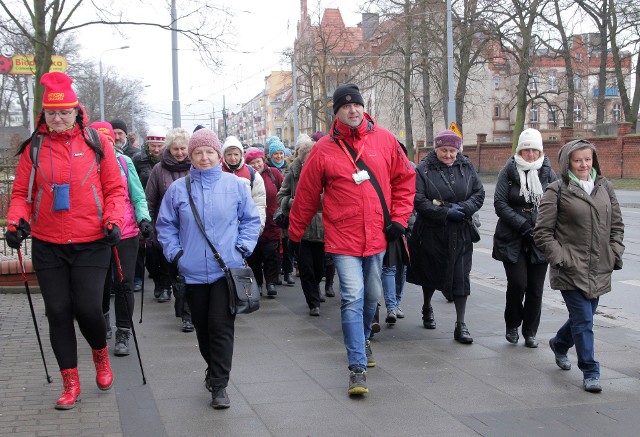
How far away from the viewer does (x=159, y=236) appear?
5410 millimetres

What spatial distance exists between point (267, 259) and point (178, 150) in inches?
84.4

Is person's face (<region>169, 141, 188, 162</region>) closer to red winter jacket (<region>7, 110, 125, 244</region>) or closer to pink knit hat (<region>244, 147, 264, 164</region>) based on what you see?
pink knit hat (<region>244, 147, 264, 164</region>)

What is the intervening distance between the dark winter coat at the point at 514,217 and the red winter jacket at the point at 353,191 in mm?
1138

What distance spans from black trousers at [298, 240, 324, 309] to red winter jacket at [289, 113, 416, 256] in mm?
2535

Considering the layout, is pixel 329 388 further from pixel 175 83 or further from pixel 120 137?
pixel 175 83

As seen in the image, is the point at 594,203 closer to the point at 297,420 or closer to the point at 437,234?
the point at 437,234

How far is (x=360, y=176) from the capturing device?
5.73 metres

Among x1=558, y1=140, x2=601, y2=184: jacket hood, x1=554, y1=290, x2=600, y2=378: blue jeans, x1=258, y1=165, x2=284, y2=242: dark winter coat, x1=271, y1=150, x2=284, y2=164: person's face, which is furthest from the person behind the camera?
x1=271, y1=150, x2=284, y2=164: person's face

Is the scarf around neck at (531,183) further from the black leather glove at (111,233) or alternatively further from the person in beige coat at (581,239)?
the black leather glove at (111,233)

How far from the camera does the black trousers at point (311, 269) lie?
8562mm

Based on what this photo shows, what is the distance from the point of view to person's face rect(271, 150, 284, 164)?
437 inches

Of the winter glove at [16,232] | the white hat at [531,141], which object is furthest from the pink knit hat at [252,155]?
the winter glove at [16,232]

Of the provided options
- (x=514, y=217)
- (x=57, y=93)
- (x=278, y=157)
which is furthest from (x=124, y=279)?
(x=278, y=157)

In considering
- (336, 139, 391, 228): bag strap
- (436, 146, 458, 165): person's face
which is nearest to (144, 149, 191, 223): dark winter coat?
(436, 146, 458, 165): person's face
